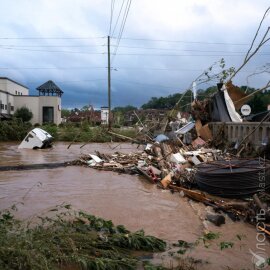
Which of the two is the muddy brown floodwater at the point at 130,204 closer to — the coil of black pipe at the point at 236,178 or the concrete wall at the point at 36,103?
the coil of black pipe at the point at 236,178

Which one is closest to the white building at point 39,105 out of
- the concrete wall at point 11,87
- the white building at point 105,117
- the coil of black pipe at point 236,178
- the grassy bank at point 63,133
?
the concrete wall at point 11,87

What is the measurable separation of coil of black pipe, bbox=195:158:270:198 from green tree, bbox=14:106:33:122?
41.8 metres

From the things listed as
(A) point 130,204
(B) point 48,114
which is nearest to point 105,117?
(B) point 48,114

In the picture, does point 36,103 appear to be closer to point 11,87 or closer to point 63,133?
point 11,87

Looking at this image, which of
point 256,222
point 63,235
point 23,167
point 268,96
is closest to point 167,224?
point 256,222

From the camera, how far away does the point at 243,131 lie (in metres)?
14.5

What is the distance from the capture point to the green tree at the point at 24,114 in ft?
163

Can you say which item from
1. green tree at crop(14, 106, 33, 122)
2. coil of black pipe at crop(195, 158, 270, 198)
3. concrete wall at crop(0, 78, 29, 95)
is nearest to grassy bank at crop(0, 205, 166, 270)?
coil of black pipe at crop(195, 158, 270, 198)

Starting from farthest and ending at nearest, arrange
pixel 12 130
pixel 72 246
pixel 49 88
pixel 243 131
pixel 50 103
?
pixel 49 88 → pixel 50 103 → pixel 12 130 → pixel 243 131 → pixel 72 246

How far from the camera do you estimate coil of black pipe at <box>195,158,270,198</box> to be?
9.53 metres

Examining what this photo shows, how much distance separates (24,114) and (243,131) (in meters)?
39.3

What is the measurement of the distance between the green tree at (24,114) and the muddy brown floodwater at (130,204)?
3518 cm

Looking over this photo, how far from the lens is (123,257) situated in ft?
18.0

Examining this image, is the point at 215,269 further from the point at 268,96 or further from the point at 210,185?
the point at 268,96
